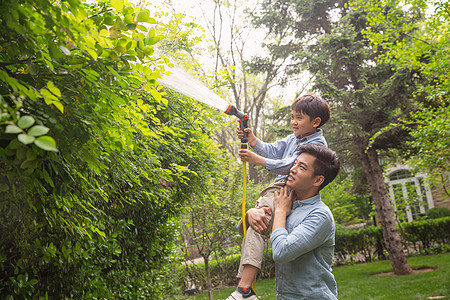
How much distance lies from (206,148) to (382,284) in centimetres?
611

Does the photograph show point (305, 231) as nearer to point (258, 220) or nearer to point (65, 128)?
point (258, 220)

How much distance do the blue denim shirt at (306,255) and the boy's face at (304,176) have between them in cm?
12

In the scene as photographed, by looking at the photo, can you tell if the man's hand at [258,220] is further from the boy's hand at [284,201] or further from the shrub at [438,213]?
the shrub at [438,213]

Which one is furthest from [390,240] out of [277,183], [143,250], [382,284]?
[277,183]

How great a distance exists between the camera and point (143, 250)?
5738 mm

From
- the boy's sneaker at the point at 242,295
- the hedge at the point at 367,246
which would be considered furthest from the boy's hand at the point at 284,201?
the hedge at the point at 367,246

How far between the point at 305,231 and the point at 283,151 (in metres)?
1.16

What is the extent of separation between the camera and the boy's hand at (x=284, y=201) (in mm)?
2141

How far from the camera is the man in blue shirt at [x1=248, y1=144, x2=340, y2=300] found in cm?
194

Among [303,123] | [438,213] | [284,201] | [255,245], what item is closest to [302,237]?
[284,201]

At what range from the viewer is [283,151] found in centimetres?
303

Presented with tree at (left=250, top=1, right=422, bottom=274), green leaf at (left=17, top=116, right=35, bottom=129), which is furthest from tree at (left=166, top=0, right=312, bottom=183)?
green leaf at (left=17, top=116, right=35, bottom=129)

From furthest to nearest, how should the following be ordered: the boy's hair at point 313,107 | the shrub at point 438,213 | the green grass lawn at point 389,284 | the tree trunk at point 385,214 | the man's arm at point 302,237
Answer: the shrub at point 438,213
the tree trunk at point 385,214
the green grass lawn at point 389,284
the boy's hair at point 313,107
the man's arm at point 302,237

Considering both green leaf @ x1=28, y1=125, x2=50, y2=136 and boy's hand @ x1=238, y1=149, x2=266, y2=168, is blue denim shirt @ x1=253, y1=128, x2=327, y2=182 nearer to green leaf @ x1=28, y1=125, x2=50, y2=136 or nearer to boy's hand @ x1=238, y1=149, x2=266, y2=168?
boy's hand @ x1=238, y1=149, x2=266, y2=168
